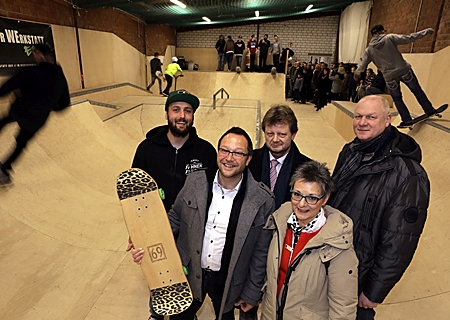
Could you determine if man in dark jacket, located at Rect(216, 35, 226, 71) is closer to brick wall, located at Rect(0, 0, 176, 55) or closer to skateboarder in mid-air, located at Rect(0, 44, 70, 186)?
brick wall, located at Rect(0, 0, 176, 55)

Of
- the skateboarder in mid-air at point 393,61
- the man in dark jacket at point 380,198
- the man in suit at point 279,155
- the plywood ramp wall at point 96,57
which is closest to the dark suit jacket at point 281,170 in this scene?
the man in suit at point 279,155

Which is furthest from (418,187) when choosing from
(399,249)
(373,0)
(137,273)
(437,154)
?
(373,0)

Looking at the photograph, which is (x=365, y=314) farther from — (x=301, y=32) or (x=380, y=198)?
(x=301, y=32)

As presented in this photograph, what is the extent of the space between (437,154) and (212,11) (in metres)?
10.3

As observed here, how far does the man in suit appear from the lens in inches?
67.9

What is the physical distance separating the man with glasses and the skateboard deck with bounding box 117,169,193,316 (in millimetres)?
106

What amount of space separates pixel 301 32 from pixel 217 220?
1833cm

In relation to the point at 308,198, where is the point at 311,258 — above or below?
below

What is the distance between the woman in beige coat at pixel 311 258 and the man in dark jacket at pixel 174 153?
0.74 m

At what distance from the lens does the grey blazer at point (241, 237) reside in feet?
4.89

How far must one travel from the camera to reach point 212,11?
38.1 feet

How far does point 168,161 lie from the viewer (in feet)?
6.31

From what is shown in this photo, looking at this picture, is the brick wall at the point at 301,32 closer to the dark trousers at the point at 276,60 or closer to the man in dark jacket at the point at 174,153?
the dark trousers at the point at 276,60

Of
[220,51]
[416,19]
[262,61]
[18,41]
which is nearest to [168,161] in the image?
[18,41]
